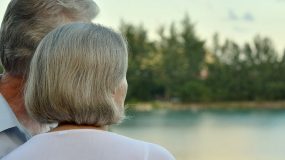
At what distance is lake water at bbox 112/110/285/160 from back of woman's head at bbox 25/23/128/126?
9471 millimetres

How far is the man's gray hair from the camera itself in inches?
30.0

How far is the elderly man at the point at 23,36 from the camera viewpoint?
0.76 metres

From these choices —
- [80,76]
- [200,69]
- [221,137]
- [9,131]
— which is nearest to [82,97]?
[80,76]

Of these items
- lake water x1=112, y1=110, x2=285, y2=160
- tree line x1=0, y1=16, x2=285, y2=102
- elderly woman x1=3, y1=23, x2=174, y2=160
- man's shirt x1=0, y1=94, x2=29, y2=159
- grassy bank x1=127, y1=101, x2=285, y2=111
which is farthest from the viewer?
grassy bank x1=127, y1=101, x2=285, y2=111

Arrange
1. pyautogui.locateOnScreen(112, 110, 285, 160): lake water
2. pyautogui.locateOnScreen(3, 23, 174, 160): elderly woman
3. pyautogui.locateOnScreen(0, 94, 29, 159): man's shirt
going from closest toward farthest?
pyautogui.locateOnScreen(3, 23, 174, 160): elderly woman, pyautogui.locateOnScreen(0, 94, 29, 159): man's shirt, pyautogui.locateOnScreen(112, 110, 285, 160): lake water

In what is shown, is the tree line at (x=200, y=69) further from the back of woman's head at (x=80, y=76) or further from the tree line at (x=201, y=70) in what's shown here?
the back of woman's head at (x=80, y=76)

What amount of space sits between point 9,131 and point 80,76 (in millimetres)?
166

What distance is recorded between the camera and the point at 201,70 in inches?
1273

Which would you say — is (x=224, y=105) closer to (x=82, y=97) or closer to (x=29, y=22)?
(x=29, y=22)

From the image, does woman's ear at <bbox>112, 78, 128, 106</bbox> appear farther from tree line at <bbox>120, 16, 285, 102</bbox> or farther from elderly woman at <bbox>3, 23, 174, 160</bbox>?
tree line at <bbox>120, 16, 285, 102</bbox>

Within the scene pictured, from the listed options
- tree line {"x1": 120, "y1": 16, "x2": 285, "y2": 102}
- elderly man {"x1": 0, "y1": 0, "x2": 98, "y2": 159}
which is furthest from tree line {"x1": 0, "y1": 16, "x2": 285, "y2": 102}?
elderly man {"x1": 0, "y1": 0, "x2": 98, "y2": 159}

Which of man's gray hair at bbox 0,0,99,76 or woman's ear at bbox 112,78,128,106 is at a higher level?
man's gray hair at bbox 0,0,99,76

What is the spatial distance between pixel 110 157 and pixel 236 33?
3768 centimetres

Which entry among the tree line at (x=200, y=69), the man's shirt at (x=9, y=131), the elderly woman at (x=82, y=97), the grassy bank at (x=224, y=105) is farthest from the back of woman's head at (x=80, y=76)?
the grassy bank at (x=224, y=105)
